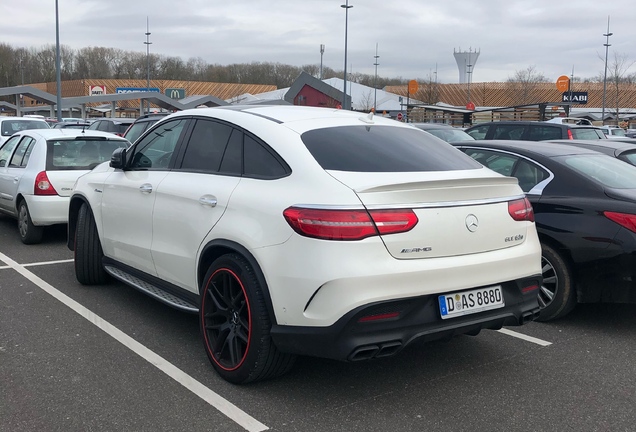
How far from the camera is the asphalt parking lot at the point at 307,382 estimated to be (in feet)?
11.6

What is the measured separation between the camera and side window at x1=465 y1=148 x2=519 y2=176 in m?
5.97

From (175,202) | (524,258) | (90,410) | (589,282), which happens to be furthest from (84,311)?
(589,282)

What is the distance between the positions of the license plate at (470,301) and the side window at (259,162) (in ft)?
3.93

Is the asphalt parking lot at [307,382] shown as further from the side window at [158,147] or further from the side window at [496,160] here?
the side window at [496,160]

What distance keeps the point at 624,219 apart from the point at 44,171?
6.73 m

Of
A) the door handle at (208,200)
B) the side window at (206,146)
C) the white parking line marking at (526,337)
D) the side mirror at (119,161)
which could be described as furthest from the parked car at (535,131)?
the door handle at (208,200)

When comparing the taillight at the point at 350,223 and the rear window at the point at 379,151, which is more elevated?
the rear window at the point at 379,151

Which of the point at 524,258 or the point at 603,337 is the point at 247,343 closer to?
the point at 524,258

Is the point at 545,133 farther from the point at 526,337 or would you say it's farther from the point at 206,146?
the point at 206,146

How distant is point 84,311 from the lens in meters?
5.51

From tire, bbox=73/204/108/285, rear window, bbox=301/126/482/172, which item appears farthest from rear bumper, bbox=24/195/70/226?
rear window, bbox=301/126/482/172

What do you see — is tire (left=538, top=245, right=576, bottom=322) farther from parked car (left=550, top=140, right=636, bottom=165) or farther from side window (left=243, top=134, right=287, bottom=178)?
side window (left=243, top=134, right=287, bottom=178)

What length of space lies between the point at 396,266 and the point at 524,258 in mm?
1000

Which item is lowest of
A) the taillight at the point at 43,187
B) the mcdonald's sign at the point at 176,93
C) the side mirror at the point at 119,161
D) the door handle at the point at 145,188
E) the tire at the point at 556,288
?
the tire at the point at 556,288
